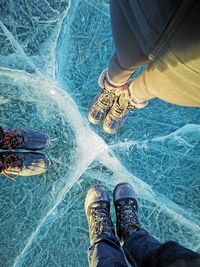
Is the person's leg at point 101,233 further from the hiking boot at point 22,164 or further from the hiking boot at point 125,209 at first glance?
→ the hiking boot at point 22,164

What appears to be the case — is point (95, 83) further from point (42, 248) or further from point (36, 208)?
point (42, 248)

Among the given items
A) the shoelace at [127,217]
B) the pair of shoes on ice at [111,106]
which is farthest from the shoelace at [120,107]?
the shoelace at [127,217]

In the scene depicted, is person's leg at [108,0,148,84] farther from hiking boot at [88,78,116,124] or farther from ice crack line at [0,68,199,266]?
ice crack line at [0,68,199,266]

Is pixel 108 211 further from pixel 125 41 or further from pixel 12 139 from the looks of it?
pixel 125 41

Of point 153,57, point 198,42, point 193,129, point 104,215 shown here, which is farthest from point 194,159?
point 198,42

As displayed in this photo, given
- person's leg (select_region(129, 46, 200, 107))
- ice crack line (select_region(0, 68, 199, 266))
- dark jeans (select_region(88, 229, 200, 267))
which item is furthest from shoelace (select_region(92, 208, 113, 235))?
person's leg (select_region(129, 46, 200, 107))

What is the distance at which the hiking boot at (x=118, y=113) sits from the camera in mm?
1772

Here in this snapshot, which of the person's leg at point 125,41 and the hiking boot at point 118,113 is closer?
the person's leg at point 125,41

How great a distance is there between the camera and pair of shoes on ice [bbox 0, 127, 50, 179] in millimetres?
1797

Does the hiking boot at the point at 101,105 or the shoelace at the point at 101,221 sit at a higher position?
the hiking boot at the point at 101,105

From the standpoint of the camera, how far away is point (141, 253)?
1.25 metres

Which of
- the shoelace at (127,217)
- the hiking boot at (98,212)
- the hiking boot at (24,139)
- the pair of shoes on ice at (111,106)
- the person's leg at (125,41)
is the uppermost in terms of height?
the person's leg at (125,41)

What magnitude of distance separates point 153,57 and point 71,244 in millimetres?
1405

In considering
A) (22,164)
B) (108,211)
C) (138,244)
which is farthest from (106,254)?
(22,164)
